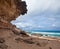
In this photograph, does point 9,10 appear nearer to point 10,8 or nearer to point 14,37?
point 10,8

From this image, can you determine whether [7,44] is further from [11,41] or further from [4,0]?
[4,0]

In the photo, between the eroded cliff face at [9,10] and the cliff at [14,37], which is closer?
the cliff at [14,37]

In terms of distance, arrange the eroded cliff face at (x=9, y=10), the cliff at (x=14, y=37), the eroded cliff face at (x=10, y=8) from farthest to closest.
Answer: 1. the eroded cliff face at (x=10, y=8)
2. the eroded cliff face at (x=9, y=10)
3. the cliff at (x=14, y=37)

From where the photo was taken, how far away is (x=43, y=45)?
1247cm

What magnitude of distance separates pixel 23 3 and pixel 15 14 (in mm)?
1345

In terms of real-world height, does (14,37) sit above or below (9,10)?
below

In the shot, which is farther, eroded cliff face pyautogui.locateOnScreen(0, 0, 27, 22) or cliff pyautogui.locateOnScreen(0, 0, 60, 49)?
eroded cliff face pyautogui.locateOnScreen(0, 0, 27, 22)

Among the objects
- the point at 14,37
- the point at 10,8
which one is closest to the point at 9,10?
the point at 10,8

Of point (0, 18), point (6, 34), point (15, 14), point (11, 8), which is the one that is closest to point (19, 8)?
point (15, 14)

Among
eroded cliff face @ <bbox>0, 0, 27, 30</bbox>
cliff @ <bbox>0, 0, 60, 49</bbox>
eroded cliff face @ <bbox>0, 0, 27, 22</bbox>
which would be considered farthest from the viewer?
eroded cliff face @ <bbox>0, 0, 27, 22</bbox>

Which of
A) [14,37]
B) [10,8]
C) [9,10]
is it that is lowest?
[14,37]

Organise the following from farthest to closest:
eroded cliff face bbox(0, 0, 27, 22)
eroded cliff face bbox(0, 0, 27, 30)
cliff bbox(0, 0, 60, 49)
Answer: eroded cliff face bbox(0, 0, 27, 22), eroded cliff face bbox(0, 0, 27, 30), cliff bbox(0, 0, 60, 49)

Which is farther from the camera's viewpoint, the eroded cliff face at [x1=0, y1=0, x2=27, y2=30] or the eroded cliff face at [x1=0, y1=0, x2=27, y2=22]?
the eroded cliff face at [x1=0, y1=0, x2=27, y2=22]

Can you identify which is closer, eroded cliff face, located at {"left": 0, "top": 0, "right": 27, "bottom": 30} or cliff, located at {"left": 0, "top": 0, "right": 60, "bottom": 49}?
cliff, located at {"left": 0, "top": 0, "right": 60, "bottom": 49}
